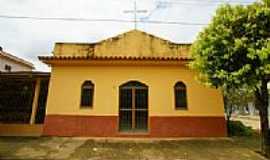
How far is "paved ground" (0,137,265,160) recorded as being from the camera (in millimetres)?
8148

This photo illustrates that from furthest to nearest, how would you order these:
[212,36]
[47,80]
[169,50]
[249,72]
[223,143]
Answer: [169,50]
[47,80]
[223,143]
[212,36]
[249,72]

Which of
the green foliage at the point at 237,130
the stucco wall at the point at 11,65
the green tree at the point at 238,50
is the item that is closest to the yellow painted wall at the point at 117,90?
the green foliage at the point at 237,130

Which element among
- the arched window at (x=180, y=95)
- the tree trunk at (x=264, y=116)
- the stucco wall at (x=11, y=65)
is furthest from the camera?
the stucco wall at (x=11, y=65)

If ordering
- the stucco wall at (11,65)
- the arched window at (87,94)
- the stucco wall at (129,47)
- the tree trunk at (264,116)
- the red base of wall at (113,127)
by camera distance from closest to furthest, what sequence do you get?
the tree trunk at (264,116), the red base of wall at (113,127), the arched window at (87,94), the stucco wall at (129,47), the stucco wall at (11,65)

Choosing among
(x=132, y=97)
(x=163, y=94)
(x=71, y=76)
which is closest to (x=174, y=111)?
(x=163, y=94)

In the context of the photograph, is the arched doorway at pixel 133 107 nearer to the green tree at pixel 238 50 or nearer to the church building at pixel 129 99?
the church building at pixel 129 99

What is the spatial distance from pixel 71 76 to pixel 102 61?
1.64 m

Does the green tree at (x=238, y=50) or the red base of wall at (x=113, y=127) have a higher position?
the green tree at (x=238, y=50)

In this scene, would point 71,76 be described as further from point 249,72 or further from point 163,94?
point 249,72

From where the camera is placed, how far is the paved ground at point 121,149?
815 cm

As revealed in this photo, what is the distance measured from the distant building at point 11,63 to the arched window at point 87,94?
10094 millimetres

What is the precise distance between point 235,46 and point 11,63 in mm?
18319

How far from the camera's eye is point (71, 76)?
1196cm

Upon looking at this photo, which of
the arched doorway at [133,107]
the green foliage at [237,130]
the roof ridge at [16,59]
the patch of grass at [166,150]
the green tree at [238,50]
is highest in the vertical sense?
the roof ridge at [16,59]
